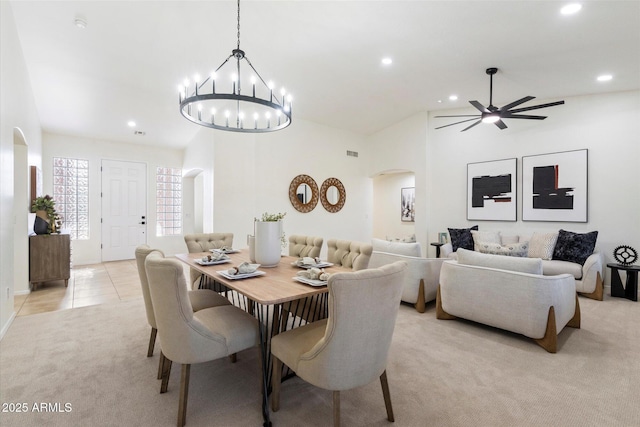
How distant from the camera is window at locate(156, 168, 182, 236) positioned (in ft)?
24.6

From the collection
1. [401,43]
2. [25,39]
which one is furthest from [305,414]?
[25,39]

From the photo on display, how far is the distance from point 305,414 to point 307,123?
18.7 ft

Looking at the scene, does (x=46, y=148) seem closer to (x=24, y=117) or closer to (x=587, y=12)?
(x=24, y=117)

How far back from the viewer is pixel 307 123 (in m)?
6.56

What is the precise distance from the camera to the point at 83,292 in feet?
14.5

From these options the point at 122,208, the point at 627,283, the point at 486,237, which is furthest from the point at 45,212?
the point at 627,283

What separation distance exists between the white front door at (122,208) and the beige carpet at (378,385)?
13.6 ft

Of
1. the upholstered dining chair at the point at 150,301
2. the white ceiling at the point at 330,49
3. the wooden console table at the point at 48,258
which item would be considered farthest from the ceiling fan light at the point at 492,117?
the wooden console table at the point at 48,258

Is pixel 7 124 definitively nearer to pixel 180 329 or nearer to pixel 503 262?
pixel 180 329

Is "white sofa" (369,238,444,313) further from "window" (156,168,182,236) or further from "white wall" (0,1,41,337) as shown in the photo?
"window" (156,168,182,236)

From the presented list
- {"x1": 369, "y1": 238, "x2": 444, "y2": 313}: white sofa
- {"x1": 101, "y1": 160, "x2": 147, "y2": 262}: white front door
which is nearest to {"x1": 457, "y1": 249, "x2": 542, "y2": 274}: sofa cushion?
{"x1": 369, "y1": 238, "x2": 444, "y2": 313}: white sofa

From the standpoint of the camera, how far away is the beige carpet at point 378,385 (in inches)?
70.2

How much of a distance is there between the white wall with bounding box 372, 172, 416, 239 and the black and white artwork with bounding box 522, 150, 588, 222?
317cm

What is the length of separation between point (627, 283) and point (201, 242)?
577 cm
